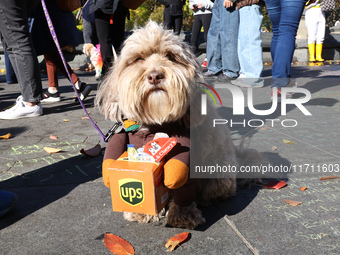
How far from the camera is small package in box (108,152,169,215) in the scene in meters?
1.92

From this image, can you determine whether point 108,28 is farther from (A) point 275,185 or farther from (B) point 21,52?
(A) point 275,185

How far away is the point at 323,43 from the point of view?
12852mm

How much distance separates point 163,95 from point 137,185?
20.4 inches

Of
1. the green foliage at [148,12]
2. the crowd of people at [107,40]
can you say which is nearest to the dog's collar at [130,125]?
the crowd of people at [107,40]

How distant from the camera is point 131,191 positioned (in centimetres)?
197

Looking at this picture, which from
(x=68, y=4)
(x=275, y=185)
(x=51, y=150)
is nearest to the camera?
(x=275, y=185)

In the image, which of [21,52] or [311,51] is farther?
[311,51]

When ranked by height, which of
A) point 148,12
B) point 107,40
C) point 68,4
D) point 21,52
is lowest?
point 21,52

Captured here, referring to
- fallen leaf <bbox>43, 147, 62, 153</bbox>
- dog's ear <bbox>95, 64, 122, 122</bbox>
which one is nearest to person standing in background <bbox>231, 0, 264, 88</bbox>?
fallen leaf <bbox>43, 147, 62, 153</bbox>

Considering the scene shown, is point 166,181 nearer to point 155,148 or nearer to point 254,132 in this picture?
point 155,148

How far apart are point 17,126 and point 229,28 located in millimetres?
4682

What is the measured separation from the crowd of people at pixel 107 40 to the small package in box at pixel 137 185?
81cm

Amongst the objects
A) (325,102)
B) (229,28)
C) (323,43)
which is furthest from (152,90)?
(323,43)

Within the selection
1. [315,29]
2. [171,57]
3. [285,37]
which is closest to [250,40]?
[285,37]
